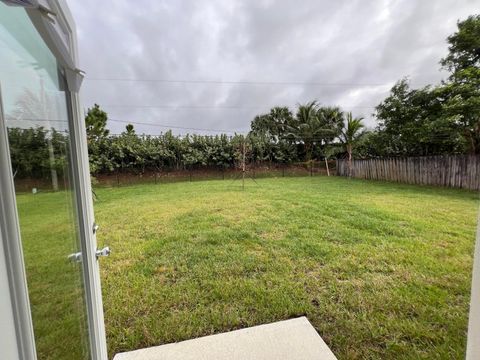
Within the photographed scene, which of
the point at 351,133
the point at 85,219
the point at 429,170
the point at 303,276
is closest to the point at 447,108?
the point at 429,170

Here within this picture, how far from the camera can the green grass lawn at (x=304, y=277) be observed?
5.61ft

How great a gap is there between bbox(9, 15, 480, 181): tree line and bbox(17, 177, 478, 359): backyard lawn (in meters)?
1.63

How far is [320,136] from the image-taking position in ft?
45.8

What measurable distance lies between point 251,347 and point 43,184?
151 cm

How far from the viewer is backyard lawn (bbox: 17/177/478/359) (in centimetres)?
171

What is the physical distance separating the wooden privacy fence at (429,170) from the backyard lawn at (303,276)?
9.71 feet

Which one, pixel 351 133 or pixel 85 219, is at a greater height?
pixel 351 133

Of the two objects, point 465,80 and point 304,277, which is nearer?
point 304,277

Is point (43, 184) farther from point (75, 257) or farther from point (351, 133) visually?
point (351, 133)

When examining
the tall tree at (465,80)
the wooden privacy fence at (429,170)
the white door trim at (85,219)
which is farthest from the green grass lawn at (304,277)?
the tall tree at (465,80)

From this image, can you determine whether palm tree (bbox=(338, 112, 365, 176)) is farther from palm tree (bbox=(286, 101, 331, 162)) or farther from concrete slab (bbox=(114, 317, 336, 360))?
concrete slab (bbox=(114, 317, 336, 360))

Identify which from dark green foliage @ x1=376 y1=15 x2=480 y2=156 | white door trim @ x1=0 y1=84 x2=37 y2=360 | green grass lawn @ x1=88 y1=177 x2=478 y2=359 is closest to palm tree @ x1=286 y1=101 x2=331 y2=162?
dark green foliage @ x1=376 y1=15 x2=480 y2=156

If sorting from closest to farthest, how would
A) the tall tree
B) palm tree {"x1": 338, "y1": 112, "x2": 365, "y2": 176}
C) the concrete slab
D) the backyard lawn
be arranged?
the concrete slab
the backyard lawn
the tall tree
palm tree {"x1": 338, "y1": 112, "x2": 365, "y2": 176}

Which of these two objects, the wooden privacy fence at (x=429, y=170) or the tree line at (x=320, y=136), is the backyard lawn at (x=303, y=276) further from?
the wooden privacy fence at (x=429, y=170)
